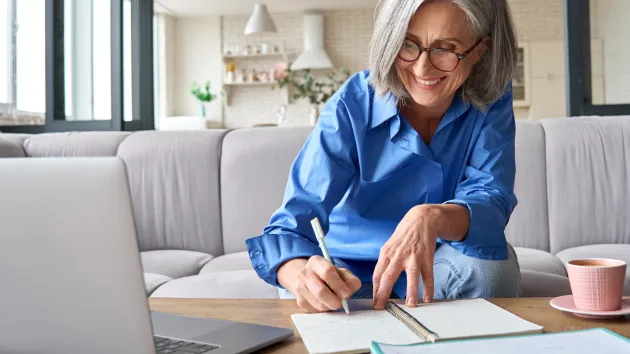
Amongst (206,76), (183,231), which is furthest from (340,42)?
(183,231)

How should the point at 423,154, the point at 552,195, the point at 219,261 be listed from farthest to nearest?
the point at 552,195 < the point at 219,261 < the point at 423,154

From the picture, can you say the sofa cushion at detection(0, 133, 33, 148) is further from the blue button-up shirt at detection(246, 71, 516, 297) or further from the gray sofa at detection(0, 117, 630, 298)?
the blue button-up shirt at detection(246, 71, 516, 297)

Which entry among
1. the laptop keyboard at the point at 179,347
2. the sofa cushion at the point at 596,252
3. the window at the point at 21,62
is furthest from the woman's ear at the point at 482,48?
the window at the point at 21,62

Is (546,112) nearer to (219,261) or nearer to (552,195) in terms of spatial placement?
(552,195)

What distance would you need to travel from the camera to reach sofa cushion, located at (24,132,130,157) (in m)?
2.73

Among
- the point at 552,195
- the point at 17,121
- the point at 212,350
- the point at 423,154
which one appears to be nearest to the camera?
the point at 212,350

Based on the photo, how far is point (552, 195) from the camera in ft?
7.93

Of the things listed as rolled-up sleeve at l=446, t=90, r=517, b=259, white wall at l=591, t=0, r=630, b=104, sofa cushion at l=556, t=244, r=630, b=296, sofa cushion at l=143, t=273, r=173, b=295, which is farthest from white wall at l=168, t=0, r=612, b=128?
rolled-up sleeve at l=446, t=90, r=517, b=259

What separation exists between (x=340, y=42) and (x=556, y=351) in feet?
29.3

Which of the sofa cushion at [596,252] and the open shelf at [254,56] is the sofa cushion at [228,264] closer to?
the sofa cushion at [596,252]

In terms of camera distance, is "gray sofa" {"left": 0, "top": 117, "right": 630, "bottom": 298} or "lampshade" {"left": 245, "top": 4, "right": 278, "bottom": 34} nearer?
"gray sofa" {"left": 0, "top": 117, "right": 630, "bottom": 298}

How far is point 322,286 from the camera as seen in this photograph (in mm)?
968

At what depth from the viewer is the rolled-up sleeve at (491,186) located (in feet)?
4.03

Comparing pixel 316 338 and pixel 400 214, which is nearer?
pixel 316 338
